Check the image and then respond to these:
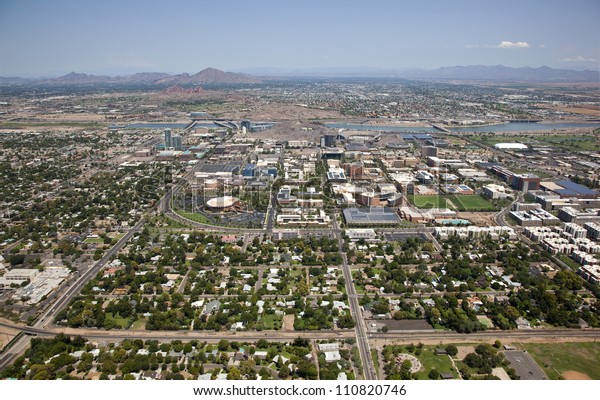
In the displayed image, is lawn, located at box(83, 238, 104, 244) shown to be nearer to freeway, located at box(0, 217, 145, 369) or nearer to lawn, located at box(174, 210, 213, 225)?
freeway, located at box(0, 217, 145, 369)

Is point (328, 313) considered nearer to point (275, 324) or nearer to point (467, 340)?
point (275, 324)

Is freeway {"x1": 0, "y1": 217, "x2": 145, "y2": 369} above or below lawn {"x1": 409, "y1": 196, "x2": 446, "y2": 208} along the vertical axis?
below

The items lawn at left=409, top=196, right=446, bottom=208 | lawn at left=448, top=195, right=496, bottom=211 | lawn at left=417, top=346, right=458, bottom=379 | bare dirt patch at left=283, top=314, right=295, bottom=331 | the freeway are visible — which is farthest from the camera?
lawn at left=409, top=196, right=446, bottom=208

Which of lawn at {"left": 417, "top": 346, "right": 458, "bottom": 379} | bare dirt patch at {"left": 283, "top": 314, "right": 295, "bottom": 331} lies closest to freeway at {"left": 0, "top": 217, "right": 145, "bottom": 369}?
bare dirt patch at {"left": 283, "top": 314, "right": 295, "bottom": 331}

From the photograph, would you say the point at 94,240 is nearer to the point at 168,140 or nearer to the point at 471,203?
the point at 471,203

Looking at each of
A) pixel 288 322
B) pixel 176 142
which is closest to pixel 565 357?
pixel 288 322

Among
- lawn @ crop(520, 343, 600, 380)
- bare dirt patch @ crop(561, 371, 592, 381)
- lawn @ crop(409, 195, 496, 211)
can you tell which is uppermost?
lawn @ crop(409, 195, 496, 211)
